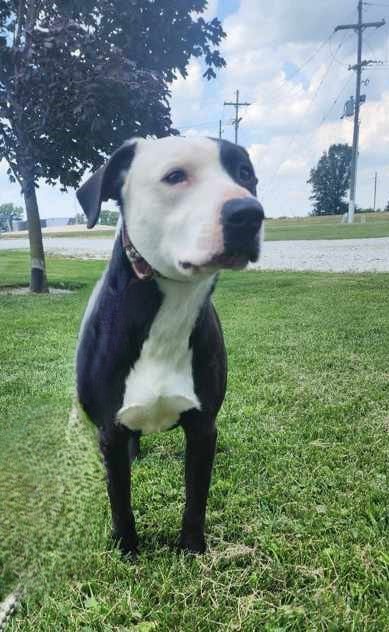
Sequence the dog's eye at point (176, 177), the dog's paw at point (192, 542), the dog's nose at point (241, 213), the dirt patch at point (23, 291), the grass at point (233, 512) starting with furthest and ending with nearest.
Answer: the dirt patch at point (23, 291)
the dog's paw at point (192, 542)
the grass at point (233, 512)
the dog's eye at point (176, 177)
the dog's nose at point (241, 213)

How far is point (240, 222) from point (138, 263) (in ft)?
1.12

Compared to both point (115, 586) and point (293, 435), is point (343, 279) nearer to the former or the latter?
point (293, 435)

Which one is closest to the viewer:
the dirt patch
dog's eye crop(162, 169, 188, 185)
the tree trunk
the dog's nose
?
the dog's nose

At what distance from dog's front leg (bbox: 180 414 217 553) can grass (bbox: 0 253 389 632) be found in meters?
0.07

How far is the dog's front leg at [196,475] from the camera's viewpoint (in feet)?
5.29

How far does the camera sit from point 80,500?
7.00 ft

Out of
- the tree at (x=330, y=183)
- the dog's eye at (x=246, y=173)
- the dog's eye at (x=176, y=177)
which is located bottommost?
the dog's eye at (x=176, y=177)

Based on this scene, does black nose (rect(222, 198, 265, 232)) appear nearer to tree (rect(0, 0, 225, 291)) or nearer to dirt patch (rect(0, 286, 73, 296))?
tree (rect(0, 0, 225, 291))

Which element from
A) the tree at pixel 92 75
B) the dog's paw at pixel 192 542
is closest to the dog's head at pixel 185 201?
the dog's paw at pixel 192 542

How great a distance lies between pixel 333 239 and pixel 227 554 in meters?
15.8

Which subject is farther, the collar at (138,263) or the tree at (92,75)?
the tree at (92,75)

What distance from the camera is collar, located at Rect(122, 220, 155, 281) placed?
1366 mm

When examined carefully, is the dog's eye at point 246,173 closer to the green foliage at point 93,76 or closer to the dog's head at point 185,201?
the dog's head at point 185,201

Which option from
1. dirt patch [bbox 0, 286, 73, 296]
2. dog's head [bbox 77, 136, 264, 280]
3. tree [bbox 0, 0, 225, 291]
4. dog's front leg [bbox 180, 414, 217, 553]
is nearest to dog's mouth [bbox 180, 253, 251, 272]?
dog's head [bbox 77, 136, 264, 280]
